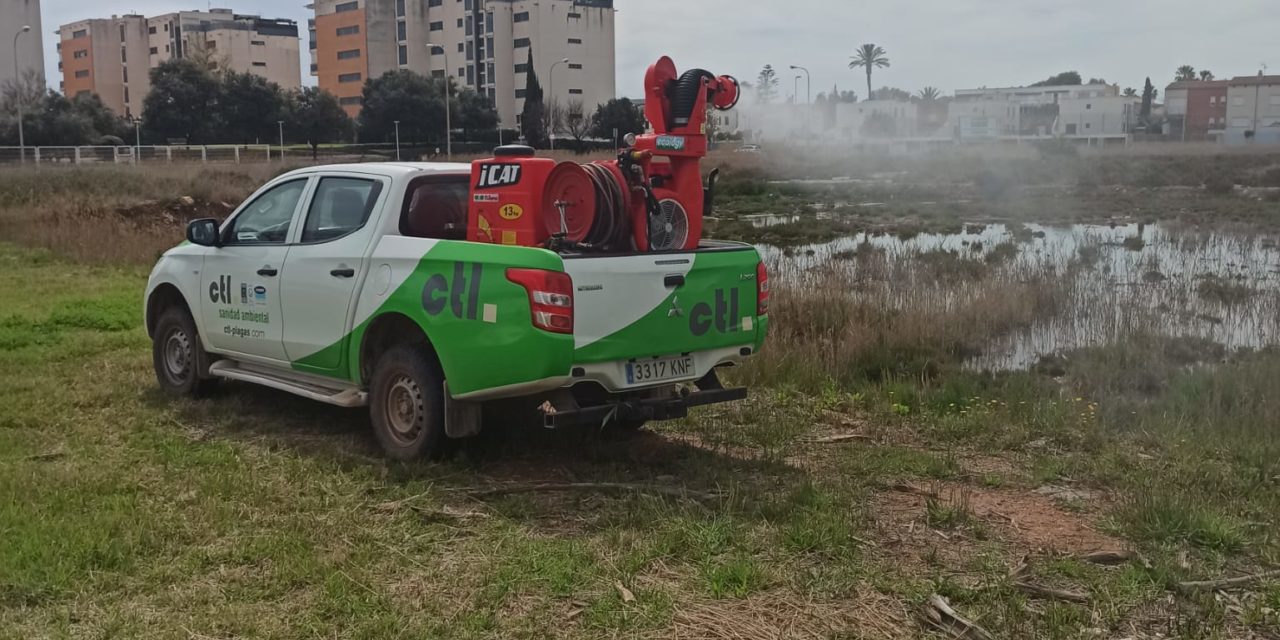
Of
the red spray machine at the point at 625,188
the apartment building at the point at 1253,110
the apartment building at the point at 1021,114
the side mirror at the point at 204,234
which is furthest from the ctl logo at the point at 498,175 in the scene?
the apartment building at the point at 1253,110

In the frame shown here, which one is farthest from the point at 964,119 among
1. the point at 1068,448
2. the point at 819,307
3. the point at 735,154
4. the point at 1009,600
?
the point at 1009,600

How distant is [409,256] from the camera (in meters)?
6.32

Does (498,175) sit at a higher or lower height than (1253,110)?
lower

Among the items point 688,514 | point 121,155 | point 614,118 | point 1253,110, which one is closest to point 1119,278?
point 688,514

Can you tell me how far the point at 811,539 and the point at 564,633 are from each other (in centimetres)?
144

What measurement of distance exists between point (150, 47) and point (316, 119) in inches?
2101

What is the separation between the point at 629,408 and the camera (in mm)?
6074

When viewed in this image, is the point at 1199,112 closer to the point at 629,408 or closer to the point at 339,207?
the point at 339,207

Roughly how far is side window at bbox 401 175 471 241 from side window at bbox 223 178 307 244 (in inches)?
43.8

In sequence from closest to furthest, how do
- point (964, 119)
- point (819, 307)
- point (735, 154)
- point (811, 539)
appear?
1. point (811, 539)
2. point (819, 307)
3. point (964, 119)
4. point (735, 154)

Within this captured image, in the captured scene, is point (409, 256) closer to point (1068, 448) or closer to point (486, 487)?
point (486, 487)

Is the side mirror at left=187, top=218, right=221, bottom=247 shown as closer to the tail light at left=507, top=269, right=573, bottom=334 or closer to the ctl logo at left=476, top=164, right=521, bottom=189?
the ctl logo at left=476, top=164, right=521, bottom=189

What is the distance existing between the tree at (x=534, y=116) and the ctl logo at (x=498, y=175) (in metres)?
68.4

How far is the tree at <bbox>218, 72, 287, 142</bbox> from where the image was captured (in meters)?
69.9
